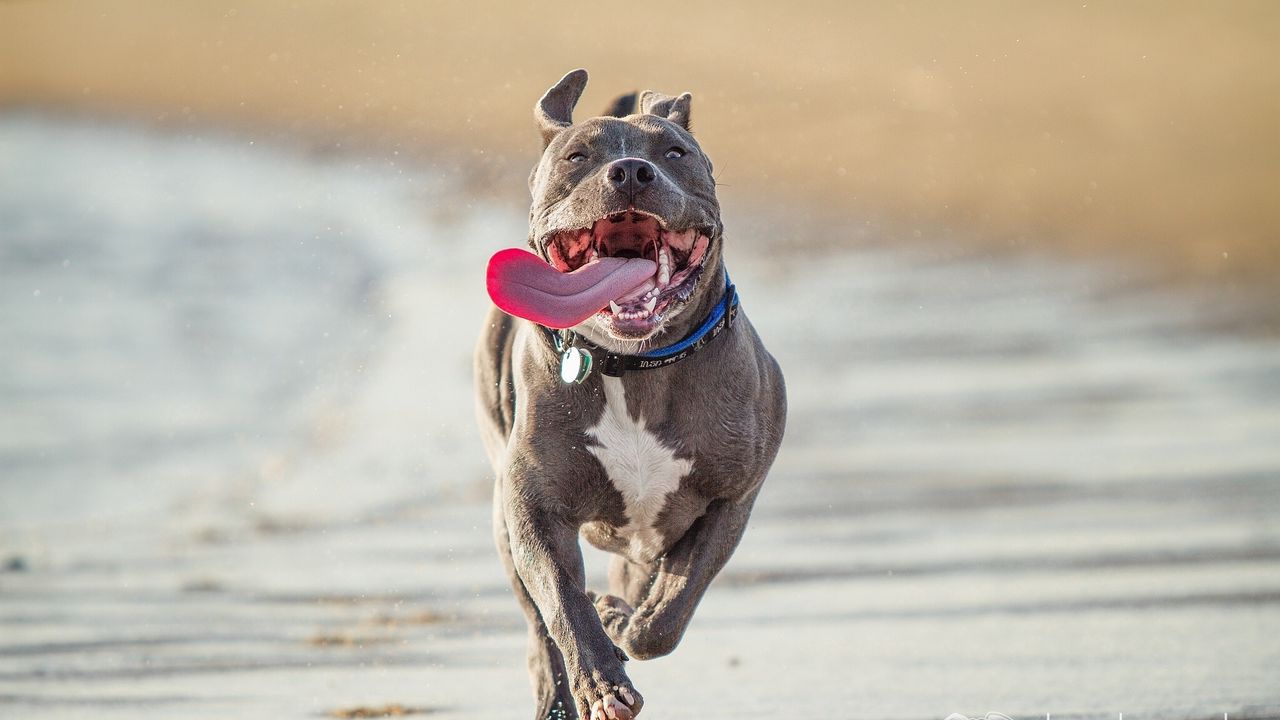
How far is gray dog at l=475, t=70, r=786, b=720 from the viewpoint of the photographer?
5371mm

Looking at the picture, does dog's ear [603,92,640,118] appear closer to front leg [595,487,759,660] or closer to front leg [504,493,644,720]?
front leg [595,487,759,660]

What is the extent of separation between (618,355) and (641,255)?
0.30 meters

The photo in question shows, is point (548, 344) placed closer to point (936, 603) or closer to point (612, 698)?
point (612, 698)

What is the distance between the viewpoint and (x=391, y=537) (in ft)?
36.2

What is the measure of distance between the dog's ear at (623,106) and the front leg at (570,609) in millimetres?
1528

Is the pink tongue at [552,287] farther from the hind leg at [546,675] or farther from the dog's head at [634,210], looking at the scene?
the hind leg at [546,675]

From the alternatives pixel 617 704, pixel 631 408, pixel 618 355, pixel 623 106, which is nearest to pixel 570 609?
pixel 617 704

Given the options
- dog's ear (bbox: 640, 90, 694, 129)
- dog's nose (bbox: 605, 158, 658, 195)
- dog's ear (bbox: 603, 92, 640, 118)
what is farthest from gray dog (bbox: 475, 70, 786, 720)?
dog's ear (bbox: 603, 92, 640, 118)

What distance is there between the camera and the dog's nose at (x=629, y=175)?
17.3ft

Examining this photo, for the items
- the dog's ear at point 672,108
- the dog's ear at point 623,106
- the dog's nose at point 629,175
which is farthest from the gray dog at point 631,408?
the dog's ear at point 623,106

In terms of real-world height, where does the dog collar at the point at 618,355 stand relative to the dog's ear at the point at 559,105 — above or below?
below

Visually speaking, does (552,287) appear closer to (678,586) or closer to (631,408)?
(631,408)

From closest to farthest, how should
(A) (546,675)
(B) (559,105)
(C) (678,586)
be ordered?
(C) (678,586) < (B) (559,105) < (A) (546,675)

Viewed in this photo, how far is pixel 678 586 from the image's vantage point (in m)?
5.80
